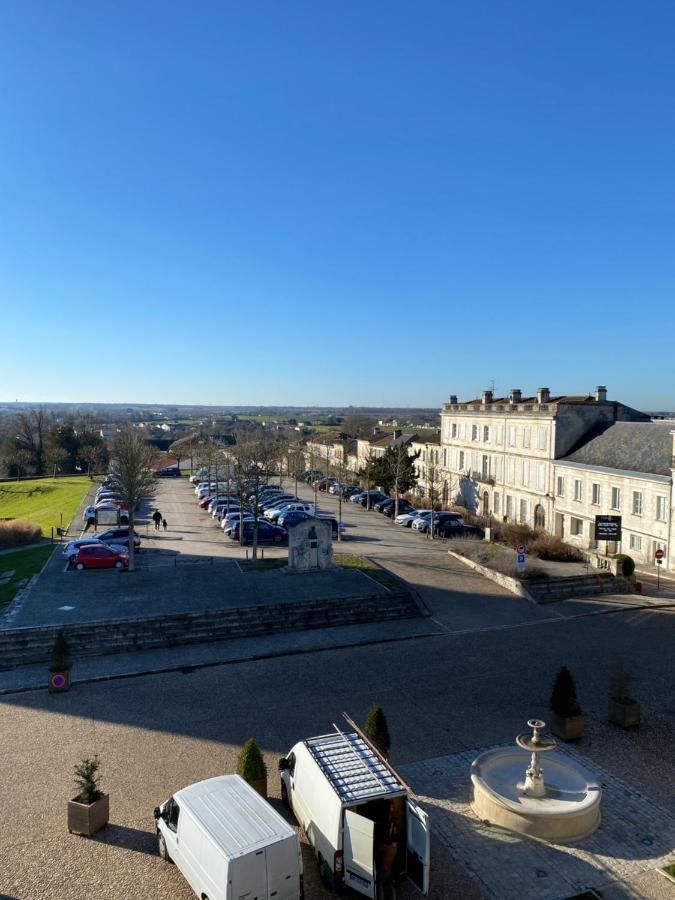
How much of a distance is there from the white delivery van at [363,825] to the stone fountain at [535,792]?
2439mm

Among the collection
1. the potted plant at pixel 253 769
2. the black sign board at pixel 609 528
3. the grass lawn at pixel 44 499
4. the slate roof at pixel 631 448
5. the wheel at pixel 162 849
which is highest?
the slate roof at pixel 631 448

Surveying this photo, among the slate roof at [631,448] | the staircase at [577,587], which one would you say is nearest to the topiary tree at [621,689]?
the staircase at [577,587]

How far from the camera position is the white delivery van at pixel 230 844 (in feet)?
28.3

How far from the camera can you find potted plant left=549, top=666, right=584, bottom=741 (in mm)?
14742

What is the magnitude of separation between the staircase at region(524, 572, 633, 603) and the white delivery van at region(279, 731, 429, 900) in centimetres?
1803

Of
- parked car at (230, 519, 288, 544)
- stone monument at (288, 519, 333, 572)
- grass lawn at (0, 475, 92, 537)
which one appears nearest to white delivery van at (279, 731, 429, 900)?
stone monument at (288, 519, 333, 572)

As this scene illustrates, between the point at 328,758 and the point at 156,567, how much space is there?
67.7 feet

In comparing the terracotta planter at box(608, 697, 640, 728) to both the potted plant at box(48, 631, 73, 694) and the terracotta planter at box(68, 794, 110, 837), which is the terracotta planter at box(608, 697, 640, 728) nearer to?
the terracotta planter at box(68, 794, 110, 837)

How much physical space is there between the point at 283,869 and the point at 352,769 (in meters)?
1.95

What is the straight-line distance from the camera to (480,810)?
11836 mm

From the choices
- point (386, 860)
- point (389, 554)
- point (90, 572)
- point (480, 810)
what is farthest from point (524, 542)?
point (386, 860)

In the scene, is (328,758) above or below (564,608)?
above

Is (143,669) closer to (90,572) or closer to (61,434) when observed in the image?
(90,572)

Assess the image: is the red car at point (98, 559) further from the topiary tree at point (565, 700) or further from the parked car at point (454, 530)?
the parked car at point (454, 530)
